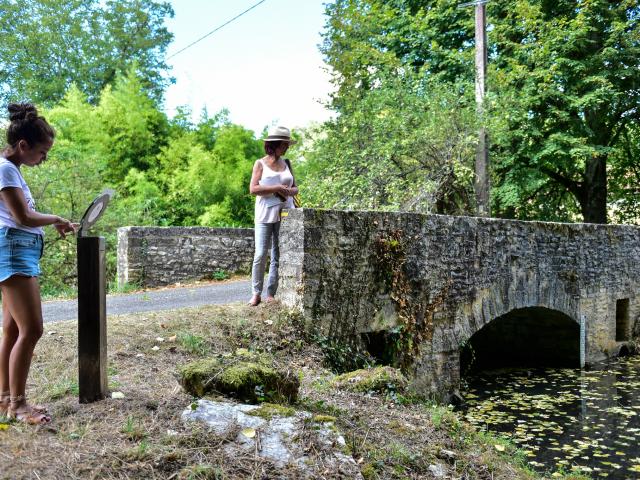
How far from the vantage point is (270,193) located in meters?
6.39

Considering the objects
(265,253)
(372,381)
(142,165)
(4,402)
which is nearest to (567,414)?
(372,381)

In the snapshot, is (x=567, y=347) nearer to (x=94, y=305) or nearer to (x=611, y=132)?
(x=611, y=132)

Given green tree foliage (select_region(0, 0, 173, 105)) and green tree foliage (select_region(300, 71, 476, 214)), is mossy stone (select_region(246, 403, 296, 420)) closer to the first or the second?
green tree foliage (select_region(300, 71, 476, 214))

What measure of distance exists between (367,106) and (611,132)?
7.64 m

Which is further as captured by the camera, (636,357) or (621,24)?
(621,24)

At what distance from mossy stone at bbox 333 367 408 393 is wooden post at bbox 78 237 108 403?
7.04ft

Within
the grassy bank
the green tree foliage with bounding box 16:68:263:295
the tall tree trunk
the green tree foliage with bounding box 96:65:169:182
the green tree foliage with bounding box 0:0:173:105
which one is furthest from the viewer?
the green tree foliage with bounding box 0:0:173:105

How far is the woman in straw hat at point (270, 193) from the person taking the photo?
20.9 ft

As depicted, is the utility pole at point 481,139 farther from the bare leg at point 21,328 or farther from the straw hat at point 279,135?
the bare leg at point 21,328

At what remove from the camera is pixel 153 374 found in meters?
4.80

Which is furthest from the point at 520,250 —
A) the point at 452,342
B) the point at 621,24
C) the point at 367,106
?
the point at 621,24

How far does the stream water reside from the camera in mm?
6391

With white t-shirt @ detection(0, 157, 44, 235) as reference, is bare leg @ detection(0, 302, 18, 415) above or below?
below

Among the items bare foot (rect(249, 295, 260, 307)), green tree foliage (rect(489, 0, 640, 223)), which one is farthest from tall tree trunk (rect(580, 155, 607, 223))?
bare foot (rect(249, 295, 260, 307))
